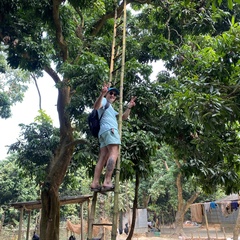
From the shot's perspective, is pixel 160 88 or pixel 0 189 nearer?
pixel 160 88

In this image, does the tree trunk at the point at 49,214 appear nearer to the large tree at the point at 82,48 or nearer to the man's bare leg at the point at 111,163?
the large tree at the point at 82,48

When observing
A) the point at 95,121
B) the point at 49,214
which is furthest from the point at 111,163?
the point at 49,214

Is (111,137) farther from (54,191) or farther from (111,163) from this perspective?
(54,191)

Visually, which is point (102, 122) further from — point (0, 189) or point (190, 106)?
point (0, 189)

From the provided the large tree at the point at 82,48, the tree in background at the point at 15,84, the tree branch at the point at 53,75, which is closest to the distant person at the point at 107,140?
the large tree at the point at 82,48

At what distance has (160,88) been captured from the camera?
16.5ft

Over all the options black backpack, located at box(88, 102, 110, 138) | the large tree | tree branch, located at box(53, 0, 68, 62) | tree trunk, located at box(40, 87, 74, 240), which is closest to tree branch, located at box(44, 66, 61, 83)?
the large tree

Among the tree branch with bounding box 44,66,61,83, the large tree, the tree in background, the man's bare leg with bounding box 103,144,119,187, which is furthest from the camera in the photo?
Answer: the tree in background

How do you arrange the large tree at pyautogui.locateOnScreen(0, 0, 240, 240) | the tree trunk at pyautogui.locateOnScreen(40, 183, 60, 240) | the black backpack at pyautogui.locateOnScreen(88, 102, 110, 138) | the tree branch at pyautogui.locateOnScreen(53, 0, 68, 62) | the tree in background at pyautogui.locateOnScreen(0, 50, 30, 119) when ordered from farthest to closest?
the tree in background at pyautogui.locateOnScreen(0, 50, 30, 119) < the tree trunk at pyautogui.locateOnScreen(40, 183, 60, 240) < the tree branch at pyautogui.locateOnScreen(53, 0, 68, 62) < the large tree at pyautogui.locateOnScreen(0, 0, 240, 240) < the black backpack at pyautogui.locateOnScreen(88, 102, 110, 138)

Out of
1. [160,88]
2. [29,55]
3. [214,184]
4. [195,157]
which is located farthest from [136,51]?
[214,184]

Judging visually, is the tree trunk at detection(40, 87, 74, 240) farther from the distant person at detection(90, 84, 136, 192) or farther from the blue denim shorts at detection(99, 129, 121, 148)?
the blue denim shorts at detection(99, 129, 121, 148)

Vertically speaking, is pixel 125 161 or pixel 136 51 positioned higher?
pixel 136 51

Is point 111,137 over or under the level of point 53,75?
under

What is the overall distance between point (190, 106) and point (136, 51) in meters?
3.72
